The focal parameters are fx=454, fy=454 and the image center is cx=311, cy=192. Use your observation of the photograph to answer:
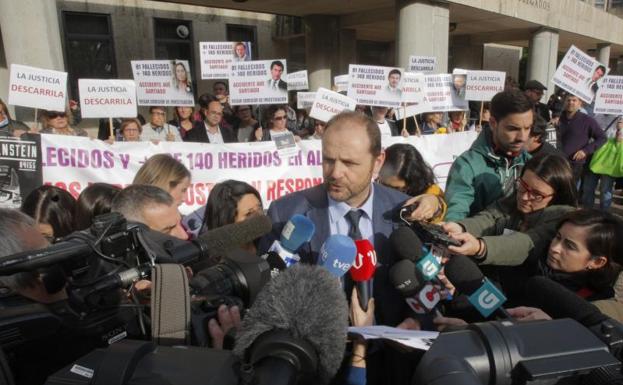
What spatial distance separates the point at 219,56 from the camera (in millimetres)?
5746

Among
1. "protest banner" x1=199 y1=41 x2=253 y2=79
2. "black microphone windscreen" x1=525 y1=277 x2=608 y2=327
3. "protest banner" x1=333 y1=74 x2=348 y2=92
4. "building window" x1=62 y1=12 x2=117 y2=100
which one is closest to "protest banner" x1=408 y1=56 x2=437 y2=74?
"protest banner" x1=333 y1=74 x2=348 y2=92

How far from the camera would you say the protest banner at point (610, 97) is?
6047 mm

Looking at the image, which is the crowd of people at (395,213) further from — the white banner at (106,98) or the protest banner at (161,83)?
the protest banner at (161,83)

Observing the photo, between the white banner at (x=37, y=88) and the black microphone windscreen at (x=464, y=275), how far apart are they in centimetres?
414

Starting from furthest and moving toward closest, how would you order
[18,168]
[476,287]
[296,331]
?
[18,168], [476,287], [296,331]

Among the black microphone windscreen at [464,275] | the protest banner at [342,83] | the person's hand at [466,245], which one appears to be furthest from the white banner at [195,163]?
the black microphone windscreen at [464,275]

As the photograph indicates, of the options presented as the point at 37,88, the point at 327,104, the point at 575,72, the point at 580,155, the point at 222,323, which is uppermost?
the point at 575,72

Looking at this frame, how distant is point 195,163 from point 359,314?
3434mm

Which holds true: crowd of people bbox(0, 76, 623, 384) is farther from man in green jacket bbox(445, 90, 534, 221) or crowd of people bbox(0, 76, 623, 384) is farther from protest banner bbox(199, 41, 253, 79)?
protest banner bbox(199, 41, 253, 79)

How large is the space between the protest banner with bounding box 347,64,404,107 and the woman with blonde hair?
308 centimetres

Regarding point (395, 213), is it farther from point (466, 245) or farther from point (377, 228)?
point (466, 245)

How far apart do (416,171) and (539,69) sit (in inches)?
597

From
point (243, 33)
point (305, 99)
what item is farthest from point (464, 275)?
point (243, 33)

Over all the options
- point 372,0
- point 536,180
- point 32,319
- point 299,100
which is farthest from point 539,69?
point 32,319
